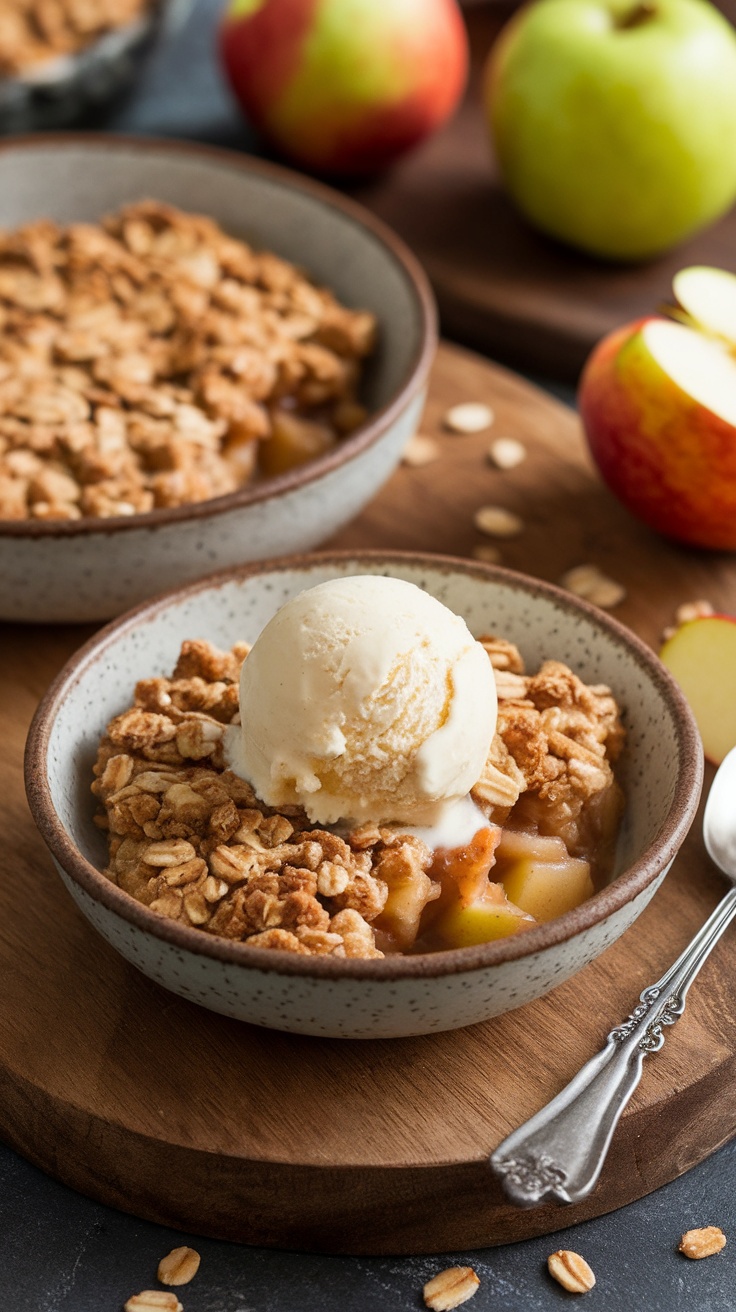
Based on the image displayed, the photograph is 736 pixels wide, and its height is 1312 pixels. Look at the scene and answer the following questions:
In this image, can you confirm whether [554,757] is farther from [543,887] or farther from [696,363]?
[696,363]

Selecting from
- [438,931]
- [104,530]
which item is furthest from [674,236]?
[438,931]

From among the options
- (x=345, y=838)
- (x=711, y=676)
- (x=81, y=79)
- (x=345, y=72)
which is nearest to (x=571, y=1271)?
(x=345, y=838)

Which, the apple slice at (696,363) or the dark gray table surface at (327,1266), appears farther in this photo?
the apple slice at (696,363)

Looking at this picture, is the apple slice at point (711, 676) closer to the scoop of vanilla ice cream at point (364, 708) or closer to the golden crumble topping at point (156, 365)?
the scoop of vanilla ice cream at point (364, 708)

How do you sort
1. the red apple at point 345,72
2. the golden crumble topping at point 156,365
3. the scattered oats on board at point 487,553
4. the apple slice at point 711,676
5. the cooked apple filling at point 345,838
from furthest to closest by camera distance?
the red apple at point 345,72
the scattered oats on board at point 487,553
the golden crumble topping at point 156,365
the apple slice at point 711,676
the cooked apple filling at point 345,838

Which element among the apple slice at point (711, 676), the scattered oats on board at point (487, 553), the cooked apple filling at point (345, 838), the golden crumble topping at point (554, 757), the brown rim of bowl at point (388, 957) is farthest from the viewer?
the scattered oats on board at point (487, 553)

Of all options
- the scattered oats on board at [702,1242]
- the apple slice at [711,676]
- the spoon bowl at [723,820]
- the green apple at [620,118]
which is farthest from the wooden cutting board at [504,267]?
the scattered oats on board at [702,1242]

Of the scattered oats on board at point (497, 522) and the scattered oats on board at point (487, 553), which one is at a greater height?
the scattered oats on board at point (497, 522)
